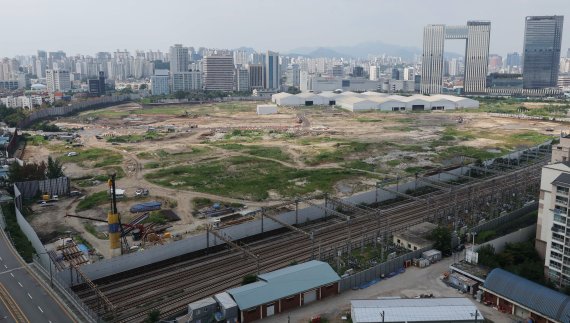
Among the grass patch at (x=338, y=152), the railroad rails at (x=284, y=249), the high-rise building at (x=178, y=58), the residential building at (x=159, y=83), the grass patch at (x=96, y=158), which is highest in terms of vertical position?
the high-rise building at (x=178, y=58)

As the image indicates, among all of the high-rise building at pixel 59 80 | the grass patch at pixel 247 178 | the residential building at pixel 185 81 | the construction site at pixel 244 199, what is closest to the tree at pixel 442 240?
the construction site at pixel 244 199

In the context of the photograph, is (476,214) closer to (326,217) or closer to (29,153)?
(326,217)

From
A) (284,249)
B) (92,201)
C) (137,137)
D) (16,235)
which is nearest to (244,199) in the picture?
(284,249)

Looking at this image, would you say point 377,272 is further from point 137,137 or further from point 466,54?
point 466,54

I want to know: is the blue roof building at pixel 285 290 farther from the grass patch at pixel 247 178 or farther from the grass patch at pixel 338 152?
the grass patch at pixel 338 152

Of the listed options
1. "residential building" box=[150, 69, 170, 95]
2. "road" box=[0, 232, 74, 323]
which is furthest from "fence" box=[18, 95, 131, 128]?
"road" box=[0, 232, 74, 323]

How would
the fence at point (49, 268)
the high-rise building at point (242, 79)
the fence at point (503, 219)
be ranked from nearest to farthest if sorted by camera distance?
the fence at point (49, 268), the fence at point (503, 219), the high-rise building at point (242, 79)
